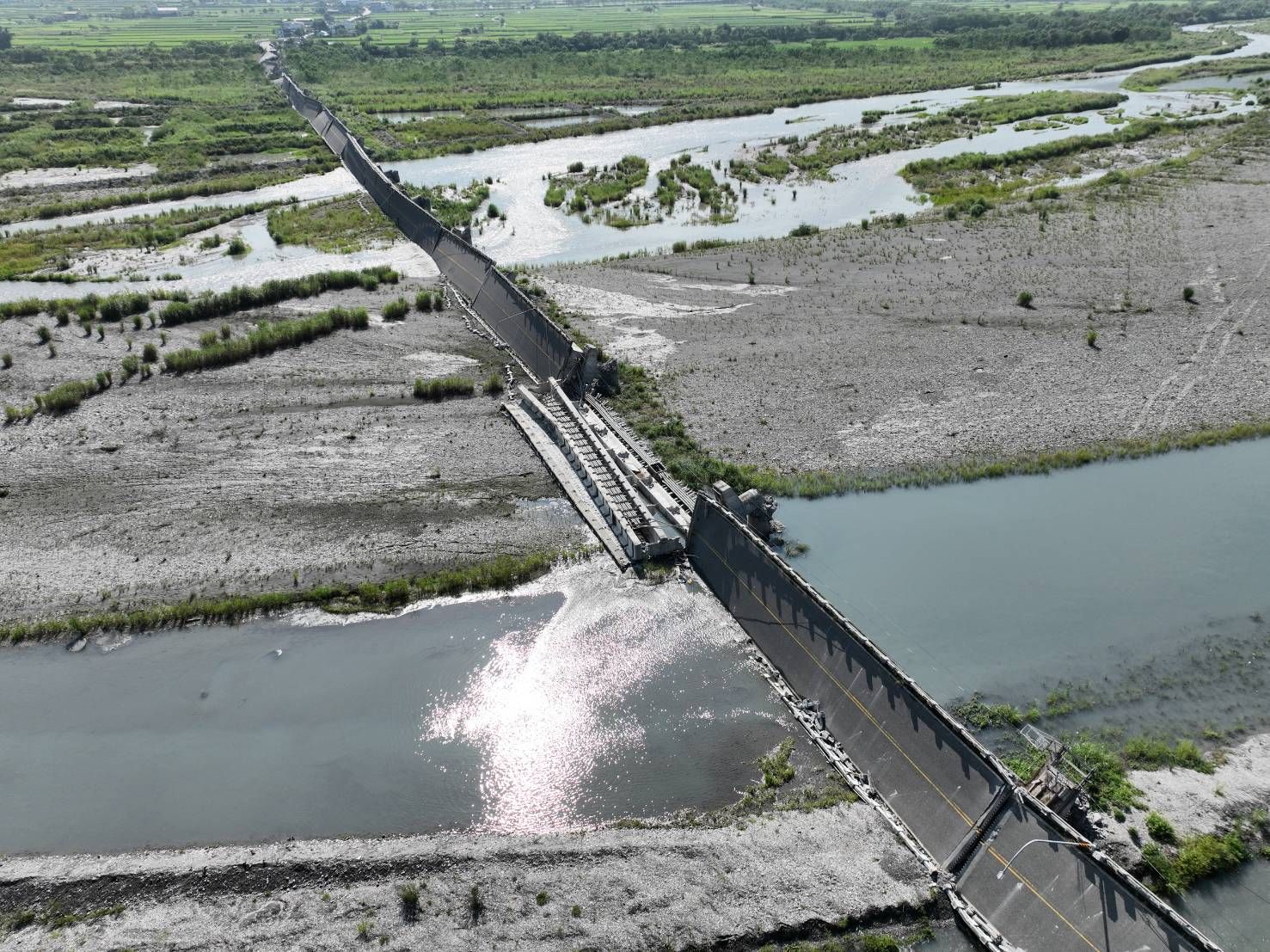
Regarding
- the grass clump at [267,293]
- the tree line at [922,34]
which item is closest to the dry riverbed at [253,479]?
the grass clump at [267,293]

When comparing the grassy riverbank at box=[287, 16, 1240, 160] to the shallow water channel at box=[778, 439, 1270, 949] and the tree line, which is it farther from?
the shallow water channel at box=[778, 439, 1270, 949]

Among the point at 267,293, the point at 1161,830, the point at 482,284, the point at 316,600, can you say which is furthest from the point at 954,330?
the point at 267,293

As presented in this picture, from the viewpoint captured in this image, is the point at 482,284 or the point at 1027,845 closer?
the point at 1027,845

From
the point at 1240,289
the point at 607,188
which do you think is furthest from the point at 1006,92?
the point at 1240,289

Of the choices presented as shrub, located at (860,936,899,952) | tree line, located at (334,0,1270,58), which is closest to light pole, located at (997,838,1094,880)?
shrub, located at (860,936,899,952)

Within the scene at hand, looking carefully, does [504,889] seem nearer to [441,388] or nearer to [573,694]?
[573,694]

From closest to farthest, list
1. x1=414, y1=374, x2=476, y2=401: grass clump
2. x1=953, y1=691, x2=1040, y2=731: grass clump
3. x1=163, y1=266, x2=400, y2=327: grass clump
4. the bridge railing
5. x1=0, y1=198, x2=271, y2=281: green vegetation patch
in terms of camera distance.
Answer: x1=953, y1=691, x2=1040, y2=731: grass clump → x1=414, y1=374, x2=476, y2=401: grass clump → the bridge railing → x1=163, y1=266, x2=400, y2=327: grass clump → x1=0, y1=198, x2=271, y2=281: green vegetation patch

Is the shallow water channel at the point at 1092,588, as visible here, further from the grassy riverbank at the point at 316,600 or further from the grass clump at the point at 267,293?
the grass clump at the point at 267,293
